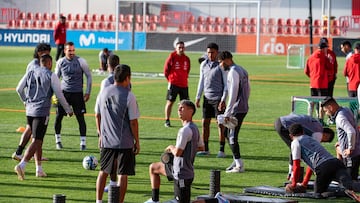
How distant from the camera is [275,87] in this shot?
37625mm

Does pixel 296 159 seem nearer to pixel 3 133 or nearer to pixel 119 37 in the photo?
pixel 3 133

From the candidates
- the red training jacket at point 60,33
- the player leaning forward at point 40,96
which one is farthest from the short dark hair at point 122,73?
the red training jacket at point 60,33

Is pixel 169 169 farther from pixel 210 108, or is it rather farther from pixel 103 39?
pixel 103 39

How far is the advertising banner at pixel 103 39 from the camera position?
62.2 meters

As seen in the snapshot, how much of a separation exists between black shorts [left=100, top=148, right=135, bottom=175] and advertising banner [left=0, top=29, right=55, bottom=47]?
165 ft

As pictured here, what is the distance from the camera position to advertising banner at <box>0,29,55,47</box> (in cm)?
6446

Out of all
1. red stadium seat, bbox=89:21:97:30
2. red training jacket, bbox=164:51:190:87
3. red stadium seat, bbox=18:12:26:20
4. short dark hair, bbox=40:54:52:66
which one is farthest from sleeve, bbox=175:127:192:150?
red stadium seat, bbox=18:12:26:20

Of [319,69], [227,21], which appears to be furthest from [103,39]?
[319,69]

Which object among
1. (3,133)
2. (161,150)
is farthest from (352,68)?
(3,133)

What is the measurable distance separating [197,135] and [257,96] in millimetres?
20212

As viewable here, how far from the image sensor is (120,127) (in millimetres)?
14242

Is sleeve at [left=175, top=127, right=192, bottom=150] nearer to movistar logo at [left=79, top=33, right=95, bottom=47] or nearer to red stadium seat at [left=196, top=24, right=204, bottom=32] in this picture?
red stadium seat at [left=196, top=24, right=204, bottom=32]

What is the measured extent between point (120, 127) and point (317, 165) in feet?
11.3

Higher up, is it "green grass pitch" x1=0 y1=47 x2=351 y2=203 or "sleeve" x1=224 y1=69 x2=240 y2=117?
"sleeve" x1=224 y1=69 x2=240 y2=117
